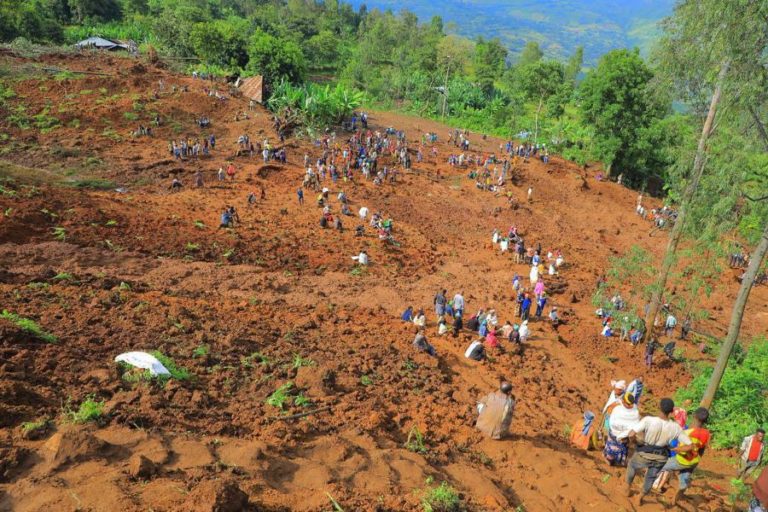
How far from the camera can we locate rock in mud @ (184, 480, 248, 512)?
4.24 meters

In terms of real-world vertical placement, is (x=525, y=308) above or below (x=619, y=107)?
below

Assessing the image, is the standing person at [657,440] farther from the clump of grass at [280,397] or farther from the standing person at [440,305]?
the standing person at [440,305]

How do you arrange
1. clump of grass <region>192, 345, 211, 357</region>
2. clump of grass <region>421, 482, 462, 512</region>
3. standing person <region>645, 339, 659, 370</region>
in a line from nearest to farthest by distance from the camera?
clump of grass <region>421, 482, 462, 512</region>
clump of grass <region>192, 345, 211, 357</region>
standing person <region>645, 339, 659, 370</region>

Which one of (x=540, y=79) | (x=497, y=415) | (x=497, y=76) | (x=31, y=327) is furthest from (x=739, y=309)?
(x=497, y=76)

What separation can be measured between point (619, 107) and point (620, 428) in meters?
30.7

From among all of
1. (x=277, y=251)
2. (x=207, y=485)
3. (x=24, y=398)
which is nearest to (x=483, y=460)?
(x=207, y=485)

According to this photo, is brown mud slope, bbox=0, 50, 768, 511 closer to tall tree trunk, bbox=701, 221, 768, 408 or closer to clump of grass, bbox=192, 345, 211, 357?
clump of grass, bbox=192, 345, 211, 357

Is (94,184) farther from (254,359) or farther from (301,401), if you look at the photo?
(301,401)

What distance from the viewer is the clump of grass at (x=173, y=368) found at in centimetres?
741

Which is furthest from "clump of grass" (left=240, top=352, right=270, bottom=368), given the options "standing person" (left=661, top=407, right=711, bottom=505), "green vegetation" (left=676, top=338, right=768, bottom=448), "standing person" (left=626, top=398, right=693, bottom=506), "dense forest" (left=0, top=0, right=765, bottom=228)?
"green vegetation" (left=676, top=338, right=768, bottom=448)

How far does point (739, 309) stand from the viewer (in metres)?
8.78

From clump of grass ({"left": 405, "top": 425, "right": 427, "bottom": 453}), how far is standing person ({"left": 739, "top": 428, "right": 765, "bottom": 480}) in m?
5.33

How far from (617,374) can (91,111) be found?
31568 mm

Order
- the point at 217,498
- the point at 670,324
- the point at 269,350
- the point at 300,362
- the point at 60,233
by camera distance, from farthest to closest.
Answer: the point at 670,324 → the point at 60,233 → the point at 269,350 → the point at 300,362 → the point at 217,498
